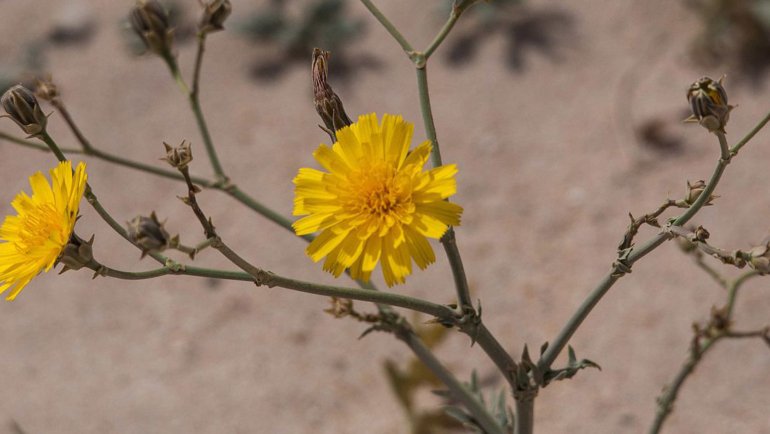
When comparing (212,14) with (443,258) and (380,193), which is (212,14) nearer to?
(380,193)

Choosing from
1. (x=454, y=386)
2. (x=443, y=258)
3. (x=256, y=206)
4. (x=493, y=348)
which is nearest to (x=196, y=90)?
(x=256, y=206)

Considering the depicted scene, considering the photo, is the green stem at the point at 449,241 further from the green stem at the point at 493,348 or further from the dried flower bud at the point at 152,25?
the dried flower bud at the point at 152,25

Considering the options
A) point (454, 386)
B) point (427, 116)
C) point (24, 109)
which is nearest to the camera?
point (427, 116)

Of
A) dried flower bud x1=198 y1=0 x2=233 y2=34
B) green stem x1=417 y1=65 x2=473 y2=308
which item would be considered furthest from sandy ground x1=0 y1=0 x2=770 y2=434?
dried flower bud x1=198 y1=0 x2=233 y2=34

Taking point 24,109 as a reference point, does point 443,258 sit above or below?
above

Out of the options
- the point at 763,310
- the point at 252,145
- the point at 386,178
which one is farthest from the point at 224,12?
the point at 252,145
